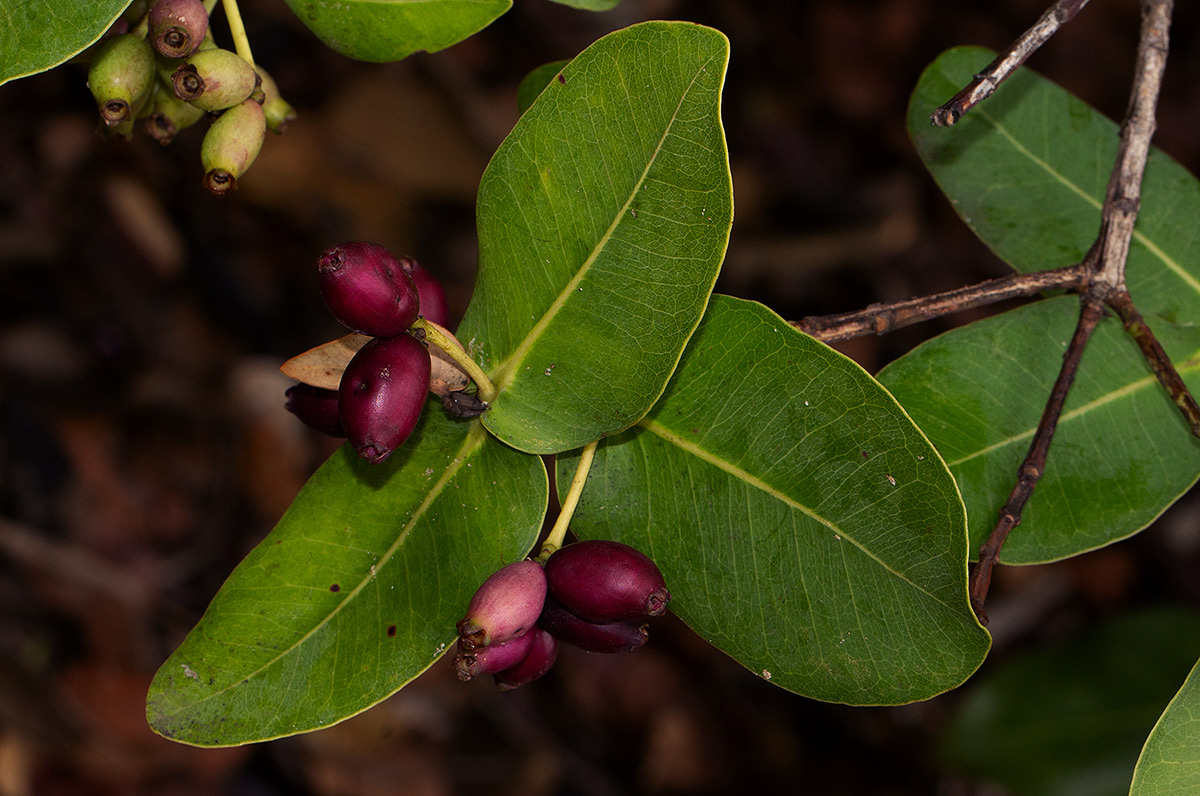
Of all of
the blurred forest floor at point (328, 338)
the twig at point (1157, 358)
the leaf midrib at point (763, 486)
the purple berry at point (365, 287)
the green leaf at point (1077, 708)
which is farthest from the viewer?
the blurred forest floor at point (328, 338)

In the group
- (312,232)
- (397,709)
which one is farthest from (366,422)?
(312,232)

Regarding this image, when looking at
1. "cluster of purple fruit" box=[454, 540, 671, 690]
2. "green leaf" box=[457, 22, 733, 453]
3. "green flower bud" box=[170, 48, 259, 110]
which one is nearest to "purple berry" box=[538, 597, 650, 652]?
"cluster of purple fruit" box=[454, 540, 671, 690]

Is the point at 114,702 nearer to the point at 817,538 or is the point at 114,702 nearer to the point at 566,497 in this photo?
the point at 566,497

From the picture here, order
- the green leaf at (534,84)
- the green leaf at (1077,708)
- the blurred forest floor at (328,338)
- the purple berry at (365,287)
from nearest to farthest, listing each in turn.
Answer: the purple berry at (365,287)
the green leaf at (534,84)
the green leaf at (1077,708)
the blurred forest floor at (328,338)

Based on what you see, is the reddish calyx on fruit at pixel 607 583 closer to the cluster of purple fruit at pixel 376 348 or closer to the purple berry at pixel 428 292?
Result: the cluster of purple fruit at pixel 376 348

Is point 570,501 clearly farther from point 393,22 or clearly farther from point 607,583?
point 393,22

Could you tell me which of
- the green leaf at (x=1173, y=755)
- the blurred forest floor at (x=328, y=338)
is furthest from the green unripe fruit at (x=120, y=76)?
the blurred forest floor at (x=328, y=338)

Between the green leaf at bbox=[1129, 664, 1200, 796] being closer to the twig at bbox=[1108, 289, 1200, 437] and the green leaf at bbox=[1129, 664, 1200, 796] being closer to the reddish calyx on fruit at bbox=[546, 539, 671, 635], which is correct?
the twig at bbox=[1108, 289, 1200, 437]
